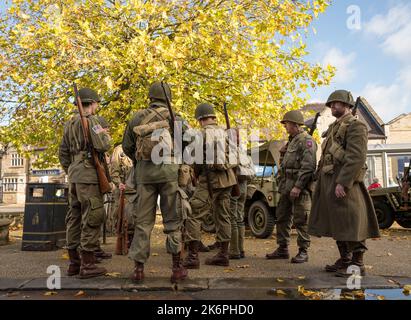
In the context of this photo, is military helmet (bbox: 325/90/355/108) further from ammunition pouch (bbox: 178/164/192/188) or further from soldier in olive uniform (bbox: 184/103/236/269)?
ammunition pouch (bbox: 178/164/192/188)

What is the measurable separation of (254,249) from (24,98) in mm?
7067

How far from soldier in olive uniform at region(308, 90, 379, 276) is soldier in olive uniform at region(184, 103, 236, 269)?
1.14 metres

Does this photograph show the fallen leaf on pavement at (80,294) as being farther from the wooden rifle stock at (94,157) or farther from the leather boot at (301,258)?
the leather boot at (301,258)

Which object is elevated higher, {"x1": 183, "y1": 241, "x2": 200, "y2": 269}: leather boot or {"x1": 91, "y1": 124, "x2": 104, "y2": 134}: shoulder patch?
{"x1": 91, "y1": 124, "x2": 104, "y2": 134}: shoulder patch

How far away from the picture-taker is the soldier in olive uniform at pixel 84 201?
4488 millimetres

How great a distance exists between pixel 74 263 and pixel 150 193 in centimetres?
131

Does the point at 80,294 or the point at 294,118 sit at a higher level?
the point at 294,118

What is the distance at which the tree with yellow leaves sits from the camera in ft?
25.1

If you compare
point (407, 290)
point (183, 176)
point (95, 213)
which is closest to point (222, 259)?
point (183, 176)

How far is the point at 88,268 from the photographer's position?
4.42 metres

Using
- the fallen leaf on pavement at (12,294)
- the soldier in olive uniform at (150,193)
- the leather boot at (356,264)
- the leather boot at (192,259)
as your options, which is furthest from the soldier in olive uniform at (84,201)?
the leather boot at (356,264)

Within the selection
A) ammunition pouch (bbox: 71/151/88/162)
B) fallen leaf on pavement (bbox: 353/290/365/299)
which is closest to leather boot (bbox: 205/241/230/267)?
fallen leaf on pavement (bbox: 353/290/365/299)

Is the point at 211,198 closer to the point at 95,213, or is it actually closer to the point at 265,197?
the point at 95,213

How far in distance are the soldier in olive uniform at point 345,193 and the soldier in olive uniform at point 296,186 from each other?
593 mm
